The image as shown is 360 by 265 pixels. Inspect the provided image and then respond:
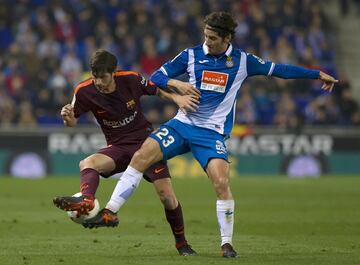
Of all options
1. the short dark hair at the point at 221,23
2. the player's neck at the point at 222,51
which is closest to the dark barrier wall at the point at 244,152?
the player's neck at the point at 222,51

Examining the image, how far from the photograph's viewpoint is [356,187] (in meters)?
20.7

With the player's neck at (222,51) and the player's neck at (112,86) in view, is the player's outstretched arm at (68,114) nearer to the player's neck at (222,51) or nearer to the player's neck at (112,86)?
the player's neck at (112,86)

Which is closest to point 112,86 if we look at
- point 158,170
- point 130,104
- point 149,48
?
point 130,104

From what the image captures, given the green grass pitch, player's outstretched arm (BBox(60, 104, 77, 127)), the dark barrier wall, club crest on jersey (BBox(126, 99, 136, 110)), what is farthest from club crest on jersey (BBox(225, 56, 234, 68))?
the dark barrier wall

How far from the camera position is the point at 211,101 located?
1015cm

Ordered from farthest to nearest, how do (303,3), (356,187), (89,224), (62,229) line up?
(303,3), (356,187), (62,229), (89,224)

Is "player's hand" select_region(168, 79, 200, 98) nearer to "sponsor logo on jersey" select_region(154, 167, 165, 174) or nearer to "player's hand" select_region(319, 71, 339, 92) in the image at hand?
"sponsor logo on jersey" select_region(154, 167, 165, 174)

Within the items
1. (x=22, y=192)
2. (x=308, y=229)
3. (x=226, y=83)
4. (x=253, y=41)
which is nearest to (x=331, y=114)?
(x=253, y=41)

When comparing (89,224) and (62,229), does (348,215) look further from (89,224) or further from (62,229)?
(89,224)

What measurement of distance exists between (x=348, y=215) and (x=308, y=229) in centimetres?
211

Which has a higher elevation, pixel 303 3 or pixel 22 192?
pixel 303 3

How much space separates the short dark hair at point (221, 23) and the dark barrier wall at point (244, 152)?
1371 centimetres

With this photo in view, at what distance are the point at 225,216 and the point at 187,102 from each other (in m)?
1.17

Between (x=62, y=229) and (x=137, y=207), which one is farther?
(x=137, y=207)
